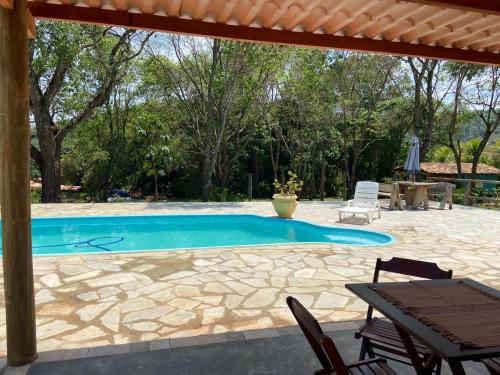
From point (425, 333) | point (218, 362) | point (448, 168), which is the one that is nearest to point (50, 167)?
point (218, 362)

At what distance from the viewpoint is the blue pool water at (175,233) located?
7.62 metres

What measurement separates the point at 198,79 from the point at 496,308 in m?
13.8

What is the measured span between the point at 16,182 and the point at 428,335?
8.24 feet

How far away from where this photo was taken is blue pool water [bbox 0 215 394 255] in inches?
300

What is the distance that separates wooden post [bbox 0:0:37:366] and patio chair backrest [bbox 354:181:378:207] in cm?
808

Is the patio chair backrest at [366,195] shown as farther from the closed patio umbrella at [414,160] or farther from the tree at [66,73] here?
the tree at [66,73]

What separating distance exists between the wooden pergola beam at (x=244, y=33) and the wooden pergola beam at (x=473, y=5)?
117 cm

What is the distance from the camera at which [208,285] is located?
14.1 ft

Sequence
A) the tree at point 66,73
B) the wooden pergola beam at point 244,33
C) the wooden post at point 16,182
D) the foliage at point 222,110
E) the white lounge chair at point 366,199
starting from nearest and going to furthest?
1. the wooden post at point 16,182
2. the wooden pergola beam at point 244,33
3. the white lounge chair at point 366,199
4. the tree at point 66,73
5. the foliage at point 222,110

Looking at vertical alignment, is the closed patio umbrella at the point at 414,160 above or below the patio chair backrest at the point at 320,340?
above

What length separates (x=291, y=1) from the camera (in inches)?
113

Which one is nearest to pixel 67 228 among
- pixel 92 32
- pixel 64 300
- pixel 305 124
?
pixel 64 300

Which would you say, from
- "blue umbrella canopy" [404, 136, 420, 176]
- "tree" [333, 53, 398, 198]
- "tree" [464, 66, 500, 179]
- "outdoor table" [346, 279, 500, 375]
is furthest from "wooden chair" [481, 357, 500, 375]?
"tree" [464, 66, 500, 179]

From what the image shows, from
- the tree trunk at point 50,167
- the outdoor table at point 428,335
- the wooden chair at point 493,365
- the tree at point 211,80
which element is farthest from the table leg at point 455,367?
the tree trunk at point 50,167
